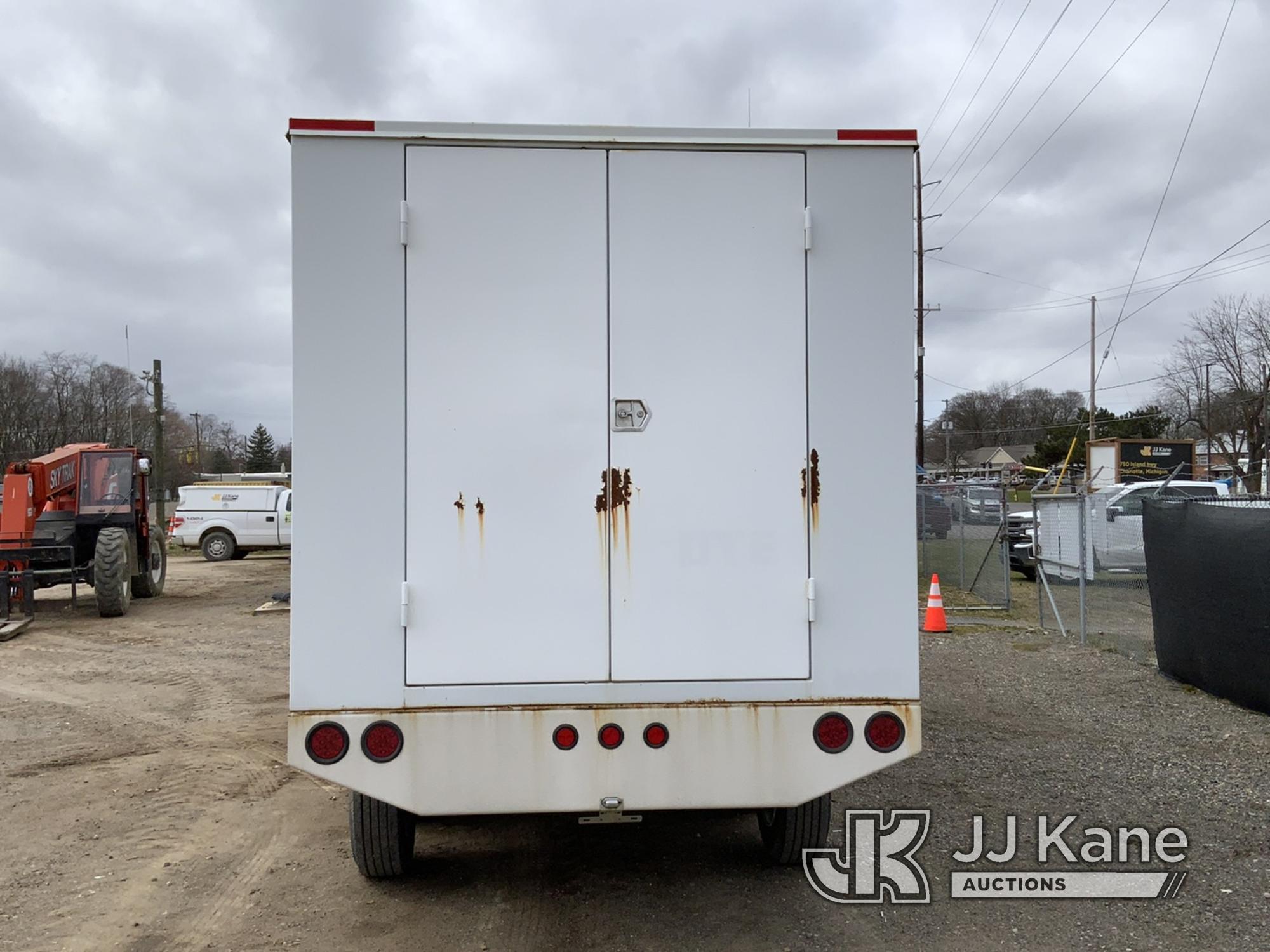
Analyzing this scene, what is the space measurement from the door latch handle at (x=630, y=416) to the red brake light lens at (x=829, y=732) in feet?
4.27

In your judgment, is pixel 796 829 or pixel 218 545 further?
pixel 218 545

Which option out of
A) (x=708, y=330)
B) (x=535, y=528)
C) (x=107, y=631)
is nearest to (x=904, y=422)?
(x=708, y=330)

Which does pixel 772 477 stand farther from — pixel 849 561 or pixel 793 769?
pixel 793 769

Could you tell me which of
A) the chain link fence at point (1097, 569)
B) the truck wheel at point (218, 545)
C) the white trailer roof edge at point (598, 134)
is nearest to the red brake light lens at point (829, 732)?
the white trailer roof edge at point (598, 134)

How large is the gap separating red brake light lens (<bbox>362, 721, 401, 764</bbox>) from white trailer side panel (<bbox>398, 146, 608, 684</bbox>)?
9.1 inches

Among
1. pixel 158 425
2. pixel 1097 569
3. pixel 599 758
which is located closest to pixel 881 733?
pixel 599 758

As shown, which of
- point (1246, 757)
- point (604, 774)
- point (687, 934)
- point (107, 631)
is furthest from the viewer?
point (107, 631)

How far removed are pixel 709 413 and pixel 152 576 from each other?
1708 cm

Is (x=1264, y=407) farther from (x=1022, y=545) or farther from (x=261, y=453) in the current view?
(x=261, y=453)

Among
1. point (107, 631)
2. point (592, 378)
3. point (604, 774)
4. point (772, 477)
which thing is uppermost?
point (592, 378)

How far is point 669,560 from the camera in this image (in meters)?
3.59

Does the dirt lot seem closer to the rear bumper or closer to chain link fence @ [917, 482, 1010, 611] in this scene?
the rear bumper

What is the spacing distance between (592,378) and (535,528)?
61 centimetres

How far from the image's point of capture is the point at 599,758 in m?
3.52
